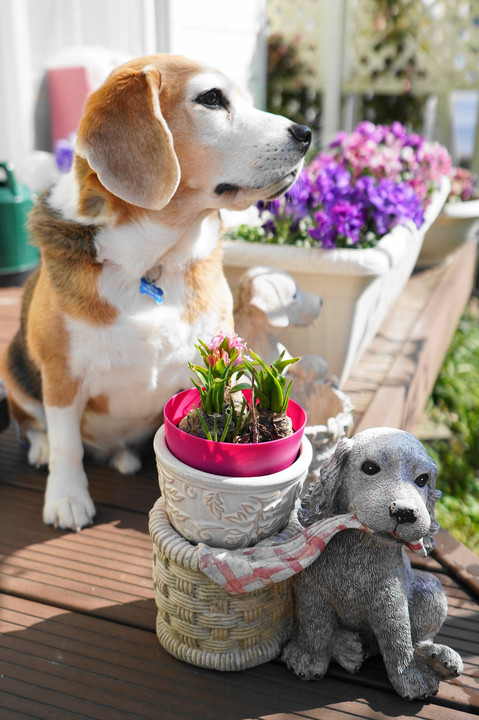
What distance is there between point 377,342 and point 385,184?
0.72 meters

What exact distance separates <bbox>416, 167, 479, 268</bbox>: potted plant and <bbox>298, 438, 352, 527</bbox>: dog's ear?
277cm

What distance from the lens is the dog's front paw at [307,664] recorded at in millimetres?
1303

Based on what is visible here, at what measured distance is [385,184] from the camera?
2.60 metres

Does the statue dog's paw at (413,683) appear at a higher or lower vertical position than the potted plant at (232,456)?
lower

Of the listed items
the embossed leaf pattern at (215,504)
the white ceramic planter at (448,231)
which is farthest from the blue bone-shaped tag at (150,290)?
the white ceramic planter at (448,231)

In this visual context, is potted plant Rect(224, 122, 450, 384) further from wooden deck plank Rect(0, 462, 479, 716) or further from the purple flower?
wooden deck plank Rect(0, 462, 479, 716)

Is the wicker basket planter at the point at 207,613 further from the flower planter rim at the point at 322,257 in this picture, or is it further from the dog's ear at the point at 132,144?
the flower planter rim at the point at 322,257

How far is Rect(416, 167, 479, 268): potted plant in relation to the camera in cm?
376

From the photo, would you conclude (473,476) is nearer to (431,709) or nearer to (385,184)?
(385,184)

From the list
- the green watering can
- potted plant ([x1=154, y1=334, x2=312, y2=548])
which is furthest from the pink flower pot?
the green watering can

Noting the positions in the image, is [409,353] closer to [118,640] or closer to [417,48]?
[118,640]

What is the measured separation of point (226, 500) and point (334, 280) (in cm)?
126

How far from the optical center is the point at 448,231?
151 inches

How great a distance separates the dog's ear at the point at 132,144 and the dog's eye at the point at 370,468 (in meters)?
0.71
